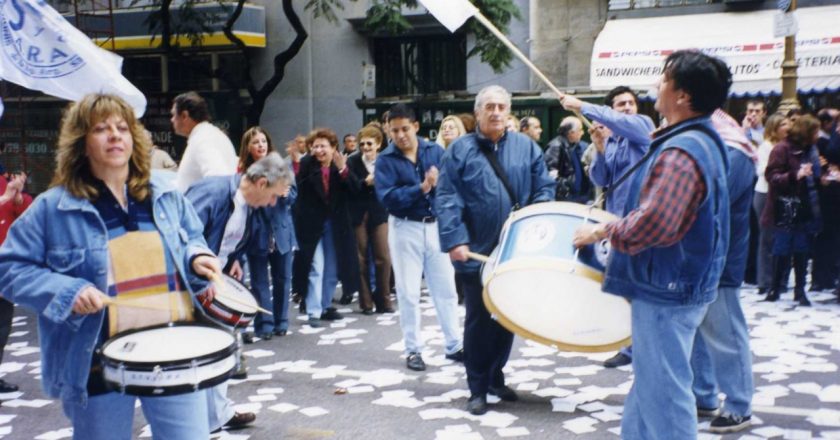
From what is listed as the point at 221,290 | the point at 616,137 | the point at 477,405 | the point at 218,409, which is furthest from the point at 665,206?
the point at 218,409

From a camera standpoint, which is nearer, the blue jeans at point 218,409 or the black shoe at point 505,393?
the blue jeans at point 218,409

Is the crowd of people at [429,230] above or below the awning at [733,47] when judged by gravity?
below

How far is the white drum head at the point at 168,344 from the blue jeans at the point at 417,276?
4.01 metres

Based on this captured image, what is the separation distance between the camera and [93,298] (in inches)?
137

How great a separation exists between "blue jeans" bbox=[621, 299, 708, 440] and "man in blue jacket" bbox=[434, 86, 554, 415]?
210cm

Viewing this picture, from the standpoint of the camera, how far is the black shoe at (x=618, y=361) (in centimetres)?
752

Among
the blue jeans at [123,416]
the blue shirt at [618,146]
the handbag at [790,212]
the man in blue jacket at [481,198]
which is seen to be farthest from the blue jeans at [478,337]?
the handbag at [790,212]

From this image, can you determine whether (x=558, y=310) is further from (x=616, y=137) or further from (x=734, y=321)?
(x=616, y=137)

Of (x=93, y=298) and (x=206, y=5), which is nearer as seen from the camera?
(x=93, y=298)

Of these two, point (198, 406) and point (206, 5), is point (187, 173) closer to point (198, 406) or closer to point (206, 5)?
point (198, 406)

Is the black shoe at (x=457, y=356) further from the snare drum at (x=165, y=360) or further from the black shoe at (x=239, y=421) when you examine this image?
the snare drum at (x=165, y=360)

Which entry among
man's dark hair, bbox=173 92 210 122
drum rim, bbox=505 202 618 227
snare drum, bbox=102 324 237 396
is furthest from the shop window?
snare drum, bbox=102 324 237 396

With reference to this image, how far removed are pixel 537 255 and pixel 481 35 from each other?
1617cm

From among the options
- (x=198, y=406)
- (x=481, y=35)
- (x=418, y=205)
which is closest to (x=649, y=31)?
(x=481, y=35)
